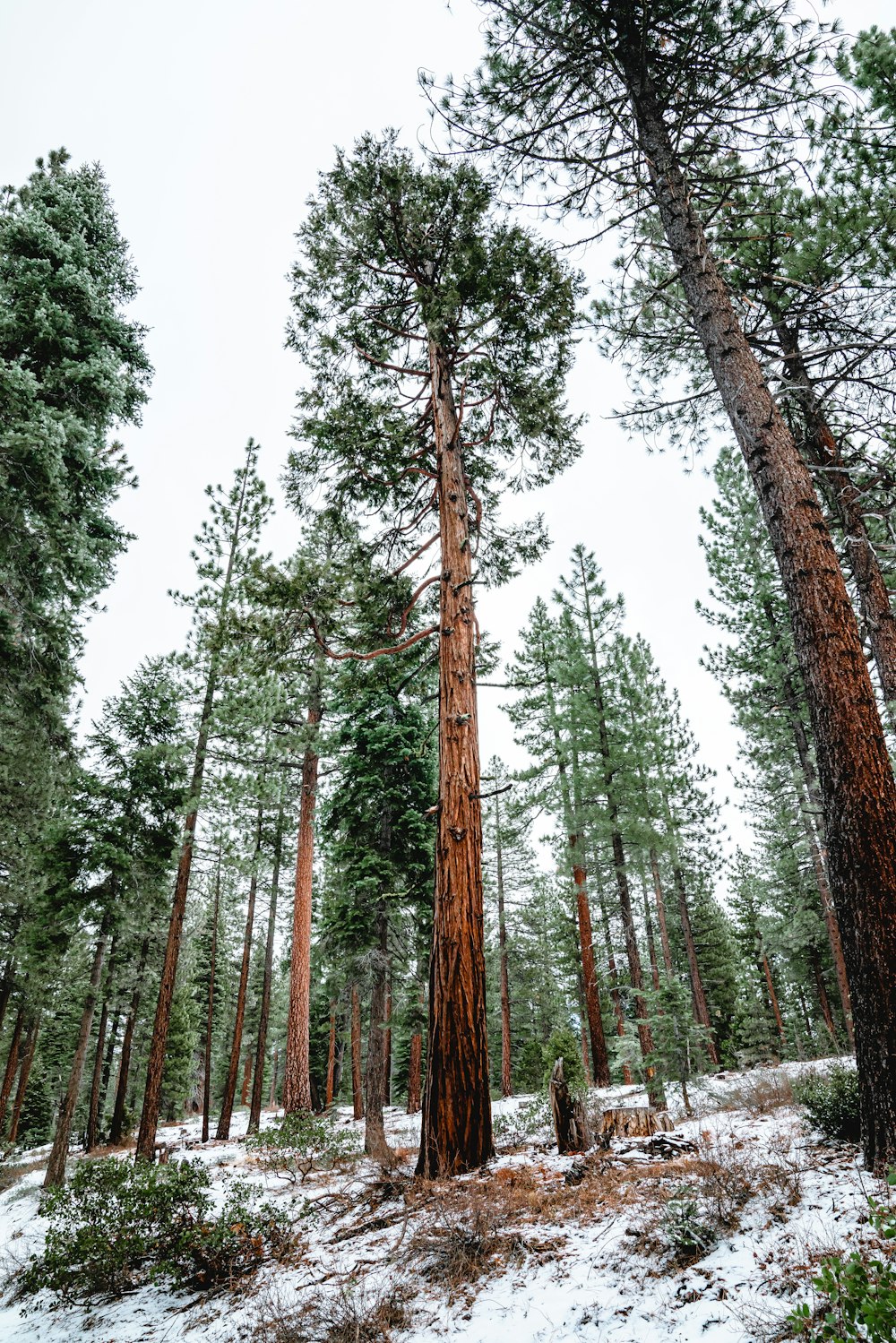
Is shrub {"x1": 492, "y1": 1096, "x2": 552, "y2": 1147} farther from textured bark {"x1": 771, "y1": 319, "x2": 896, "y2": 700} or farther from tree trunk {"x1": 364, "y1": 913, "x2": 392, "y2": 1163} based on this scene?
textured bark {"x1": 771, "y1": 319, "x2": 896, "y2": 700}

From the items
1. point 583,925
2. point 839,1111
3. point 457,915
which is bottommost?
point 839,1111

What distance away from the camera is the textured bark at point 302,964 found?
Answer: 13289 mm

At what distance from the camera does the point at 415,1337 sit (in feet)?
10.3

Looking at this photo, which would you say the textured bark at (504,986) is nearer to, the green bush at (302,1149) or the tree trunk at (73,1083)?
the green bush at (302,1149)

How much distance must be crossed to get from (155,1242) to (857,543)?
35.6 feet

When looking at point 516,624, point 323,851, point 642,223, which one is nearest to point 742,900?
point 516,624

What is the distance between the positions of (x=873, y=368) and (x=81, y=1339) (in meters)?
11.7

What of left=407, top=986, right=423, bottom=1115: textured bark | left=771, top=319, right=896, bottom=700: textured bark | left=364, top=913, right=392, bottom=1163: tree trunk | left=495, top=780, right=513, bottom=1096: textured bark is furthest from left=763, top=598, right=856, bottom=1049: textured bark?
left=407, top=986, right=423, bottom=1115: textured bark

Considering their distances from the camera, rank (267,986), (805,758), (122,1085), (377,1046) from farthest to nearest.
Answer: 1. (122,1085)
2. (267,986)
3. (805,758)
4. (377,1046)

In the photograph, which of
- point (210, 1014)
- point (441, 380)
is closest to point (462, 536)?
point (441, 380)

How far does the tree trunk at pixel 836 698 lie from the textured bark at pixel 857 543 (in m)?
2.85

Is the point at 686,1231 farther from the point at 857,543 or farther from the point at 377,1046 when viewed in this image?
the point at 377,1046

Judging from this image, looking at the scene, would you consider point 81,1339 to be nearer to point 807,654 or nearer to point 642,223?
point 807,654

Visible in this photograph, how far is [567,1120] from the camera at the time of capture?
5910 millimetres
